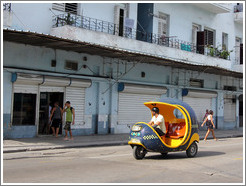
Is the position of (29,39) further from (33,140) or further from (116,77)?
(116,77)

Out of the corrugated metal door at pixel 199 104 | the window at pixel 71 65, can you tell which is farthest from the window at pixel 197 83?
the window at pixel 71 65

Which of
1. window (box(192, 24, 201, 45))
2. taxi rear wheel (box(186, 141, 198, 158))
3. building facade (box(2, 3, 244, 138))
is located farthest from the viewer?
window (box(192, 24, 201, 45))

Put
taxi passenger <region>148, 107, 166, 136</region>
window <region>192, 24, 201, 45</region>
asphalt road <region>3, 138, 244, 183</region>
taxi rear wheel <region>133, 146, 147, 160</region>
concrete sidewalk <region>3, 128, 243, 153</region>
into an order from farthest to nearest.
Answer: window <region>192, 24, 201, 45</region>
concrete sidewalk <region>3, 128, 243, 153</region>
taxi passenger <region>148, 107, 166, 136</region>
taxi rear wheel <region>133, 146, 147, 160</region>
asphalt road <region>3, 138, 244, 183</region>

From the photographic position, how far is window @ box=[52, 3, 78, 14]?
18.2 meters

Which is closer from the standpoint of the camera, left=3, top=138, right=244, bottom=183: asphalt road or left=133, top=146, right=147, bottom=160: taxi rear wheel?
left=3, top=138, right=244, bottom=183: asphalt road

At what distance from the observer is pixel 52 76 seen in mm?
16812

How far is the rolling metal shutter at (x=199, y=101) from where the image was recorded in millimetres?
24834

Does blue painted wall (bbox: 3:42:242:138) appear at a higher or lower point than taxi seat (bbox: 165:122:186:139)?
higher

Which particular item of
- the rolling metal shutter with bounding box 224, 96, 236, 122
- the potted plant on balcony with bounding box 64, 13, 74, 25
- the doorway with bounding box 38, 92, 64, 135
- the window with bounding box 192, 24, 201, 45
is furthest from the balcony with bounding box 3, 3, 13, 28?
the rolling metal shutter with bounding box 224, 96, 236, 122

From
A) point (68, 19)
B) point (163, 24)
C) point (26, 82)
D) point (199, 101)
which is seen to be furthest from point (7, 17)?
point (199, 101)

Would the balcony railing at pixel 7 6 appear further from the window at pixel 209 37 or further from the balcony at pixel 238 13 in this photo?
the balcony at pixel 238 13

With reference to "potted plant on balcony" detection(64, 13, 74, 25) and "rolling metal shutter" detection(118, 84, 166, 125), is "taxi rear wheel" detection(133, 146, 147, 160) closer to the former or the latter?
"rolling metal shutter" detection(118, 84, 166, 125)

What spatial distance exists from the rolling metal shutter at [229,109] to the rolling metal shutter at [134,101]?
916cm

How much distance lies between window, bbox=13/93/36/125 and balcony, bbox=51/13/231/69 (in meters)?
3.67
